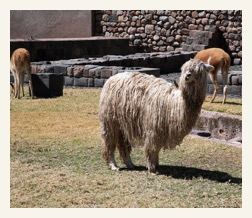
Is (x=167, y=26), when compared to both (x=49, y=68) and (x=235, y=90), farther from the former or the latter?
(x=235, y=90)

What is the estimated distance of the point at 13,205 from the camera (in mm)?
7820

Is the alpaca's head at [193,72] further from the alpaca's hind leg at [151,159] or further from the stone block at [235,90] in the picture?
the stone block at [235,90]

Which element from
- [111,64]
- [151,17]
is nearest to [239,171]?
[111,64]

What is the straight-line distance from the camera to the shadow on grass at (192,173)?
9.06 meters

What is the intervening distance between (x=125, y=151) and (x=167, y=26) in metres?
17.9

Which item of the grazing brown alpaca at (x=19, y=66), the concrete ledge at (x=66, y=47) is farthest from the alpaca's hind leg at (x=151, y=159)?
the concrete ledge at (x=66, y=47)

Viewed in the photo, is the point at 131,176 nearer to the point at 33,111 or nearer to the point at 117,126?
the point at 117,126

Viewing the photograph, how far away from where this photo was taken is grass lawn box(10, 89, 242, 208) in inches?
316

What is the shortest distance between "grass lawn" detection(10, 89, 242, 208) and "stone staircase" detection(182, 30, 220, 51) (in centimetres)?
1241

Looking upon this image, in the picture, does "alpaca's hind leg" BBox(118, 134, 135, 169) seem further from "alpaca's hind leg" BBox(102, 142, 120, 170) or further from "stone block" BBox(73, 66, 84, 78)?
"stone block" BBox(73, 66, 84, 78)

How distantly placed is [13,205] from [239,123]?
5.65 m

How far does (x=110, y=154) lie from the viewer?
950 centimetres

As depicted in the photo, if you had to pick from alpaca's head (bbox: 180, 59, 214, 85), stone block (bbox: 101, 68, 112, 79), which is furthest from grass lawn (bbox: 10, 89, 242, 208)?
stone block (bbox: 101, 68, 112, 79)

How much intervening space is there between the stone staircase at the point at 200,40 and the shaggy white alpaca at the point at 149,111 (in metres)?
15.7
